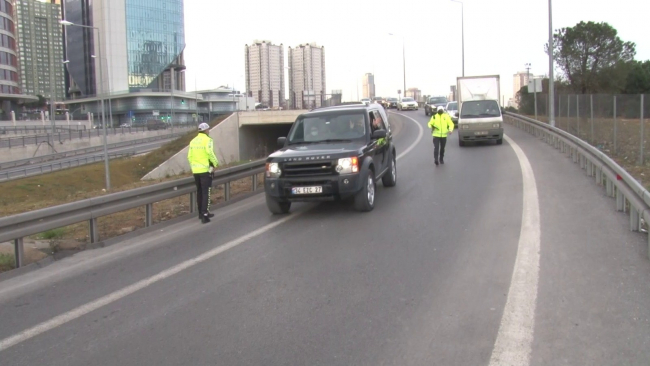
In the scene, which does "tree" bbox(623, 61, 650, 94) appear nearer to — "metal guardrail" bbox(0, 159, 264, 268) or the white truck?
the white truck

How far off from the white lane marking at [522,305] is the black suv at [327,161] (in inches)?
112

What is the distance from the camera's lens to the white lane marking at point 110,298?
5.14 metres

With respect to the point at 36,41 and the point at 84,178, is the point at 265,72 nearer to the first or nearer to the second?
the point at 36,41

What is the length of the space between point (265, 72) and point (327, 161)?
362 feet

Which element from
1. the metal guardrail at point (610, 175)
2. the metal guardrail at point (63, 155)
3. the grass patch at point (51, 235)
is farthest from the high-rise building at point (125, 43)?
the grass patch at point (51, 235)

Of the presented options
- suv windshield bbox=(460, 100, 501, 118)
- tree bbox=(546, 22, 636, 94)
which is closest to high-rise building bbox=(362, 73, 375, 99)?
tree bbox=(546, 22, 636, 94)

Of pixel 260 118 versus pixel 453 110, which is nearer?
pixel 453 110

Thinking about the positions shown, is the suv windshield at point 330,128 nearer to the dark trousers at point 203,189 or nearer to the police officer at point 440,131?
the dark trousers at point 203,189

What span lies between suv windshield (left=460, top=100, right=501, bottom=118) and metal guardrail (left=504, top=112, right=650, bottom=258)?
2115 mm

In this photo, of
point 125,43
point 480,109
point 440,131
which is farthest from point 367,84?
point 440,131

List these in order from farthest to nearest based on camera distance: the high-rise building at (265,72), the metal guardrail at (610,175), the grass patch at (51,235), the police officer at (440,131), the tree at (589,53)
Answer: the high-rise building at (265,72)
the tree at (589,53)
the police officer at (440,131)
the grass patch at (51,235)
the metal guardrail at (610,175)

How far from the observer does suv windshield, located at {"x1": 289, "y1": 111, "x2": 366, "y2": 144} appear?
11406 millimetres

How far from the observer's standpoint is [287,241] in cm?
848

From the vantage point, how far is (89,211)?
29.5 feet
